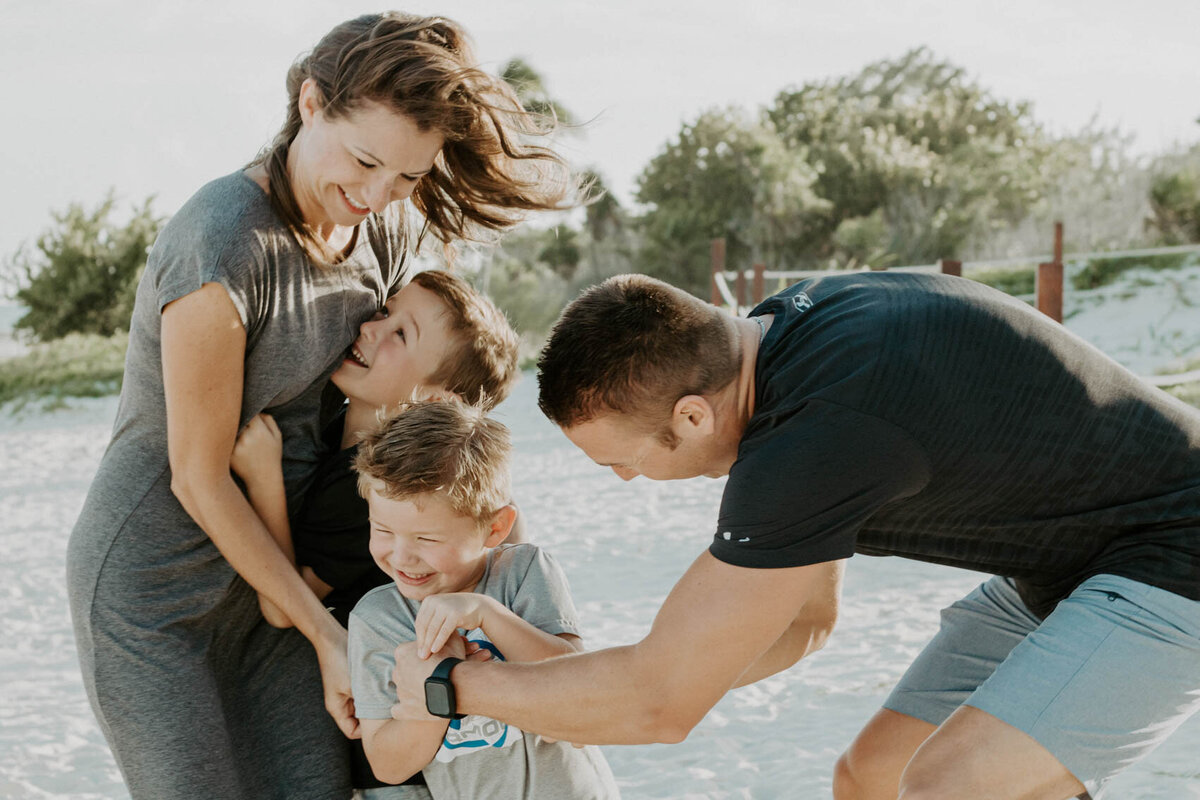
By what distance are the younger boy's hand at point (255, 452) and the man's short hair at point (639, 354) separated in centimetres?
61

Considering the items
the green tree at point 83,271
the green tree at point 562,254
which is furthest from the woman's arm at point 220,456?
the green tree at point 562,254

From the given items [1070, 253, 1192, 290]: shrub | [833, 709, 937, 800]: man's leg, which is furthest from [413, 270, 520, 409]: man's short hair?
[1070, 253, 1192, 290]: shrub

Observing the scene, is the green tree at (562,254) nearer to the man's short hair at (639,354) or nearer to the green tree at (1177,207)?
the green tree at (1177,207)

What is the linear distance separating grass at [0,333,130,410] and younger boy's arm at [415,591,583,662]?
14853mm

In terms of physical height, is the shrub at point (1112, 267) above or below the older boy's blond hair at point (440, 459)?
below

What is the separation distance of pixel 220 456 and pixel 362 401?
0.40 meters

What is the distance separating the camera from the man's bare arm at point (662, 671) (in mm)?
1890

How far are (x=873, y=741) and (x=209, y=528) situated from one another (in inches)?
61.1

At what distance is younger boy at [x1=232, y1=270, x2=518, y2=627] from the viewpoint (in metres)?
2.30

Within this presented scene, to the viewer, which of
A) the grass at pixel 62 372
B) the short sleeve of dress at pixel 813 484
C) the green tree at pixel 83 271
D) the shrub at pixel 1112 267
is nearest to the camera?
the short sleeve of dress at pixel 813 484

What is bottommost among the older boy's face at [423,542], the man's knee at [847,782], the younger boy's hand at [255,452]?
the man's knee at [847,782]

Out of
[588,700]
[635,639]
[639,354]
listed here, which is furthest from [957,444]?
[635,639]

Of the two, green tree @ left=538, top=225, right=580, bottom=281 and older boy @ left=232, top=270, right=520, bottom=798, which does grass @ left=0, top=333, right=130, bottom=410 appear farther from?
green tree @ left=538, top=225, right=580, bottom=281

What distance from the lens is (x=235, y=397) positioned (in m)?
2.16
